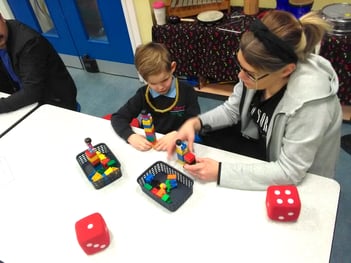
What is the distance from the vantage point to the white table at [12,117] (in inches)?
57.0

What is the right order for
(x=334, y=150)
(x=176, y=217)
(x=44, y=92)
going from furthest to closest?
(x=44, y=92) < (x=334, y=150) < (x=176, y=217)

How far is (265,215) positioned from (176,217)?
263mm

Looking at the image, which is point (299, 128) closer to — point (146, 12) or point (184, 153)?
point (184, 153)

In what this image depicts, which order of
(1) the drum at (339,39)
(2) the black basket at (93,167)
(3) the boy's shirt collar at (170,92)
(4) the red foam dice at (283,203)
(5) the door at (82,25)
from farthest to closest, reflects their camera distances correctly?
(5) the door at (82,25), (1) the drum at (339,39), (3) the boy's shirt collar at (170,92), (2) the black basket at (93,167), (4) the red foam dice at (283,203)

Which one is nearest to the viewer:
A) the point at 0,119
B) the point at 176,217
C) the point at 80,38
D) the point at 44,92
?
the point at 176,217

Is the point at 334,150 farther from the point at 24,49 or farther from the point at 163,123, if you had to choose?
the point at 24,49

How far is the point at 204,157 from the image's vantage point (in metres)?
1.11

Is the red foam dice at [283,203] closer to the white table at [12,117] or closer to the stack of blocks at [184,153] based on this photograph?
the stack of blocks at [184,153]

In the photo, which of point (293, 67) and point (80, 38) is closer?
point (293, 67)

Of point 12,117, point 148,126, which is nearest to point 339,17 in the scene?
point 148,126

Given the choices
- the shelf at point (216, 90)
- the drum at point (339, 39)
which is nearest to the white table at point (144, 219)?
the drum at point (339, 39)

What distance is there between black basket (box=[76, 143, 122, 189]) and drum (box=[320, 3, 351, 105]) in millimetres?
1399

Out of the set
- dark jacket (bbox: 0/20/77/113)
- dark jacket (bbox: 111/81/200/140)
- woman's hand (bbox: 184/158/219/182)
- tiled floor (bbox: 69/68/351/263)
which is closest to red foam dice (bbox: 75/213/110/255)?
Result: woman's hand (bbox: 184/158/219/182)

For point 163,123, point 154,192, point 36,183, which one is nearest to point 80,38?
point 163,123
